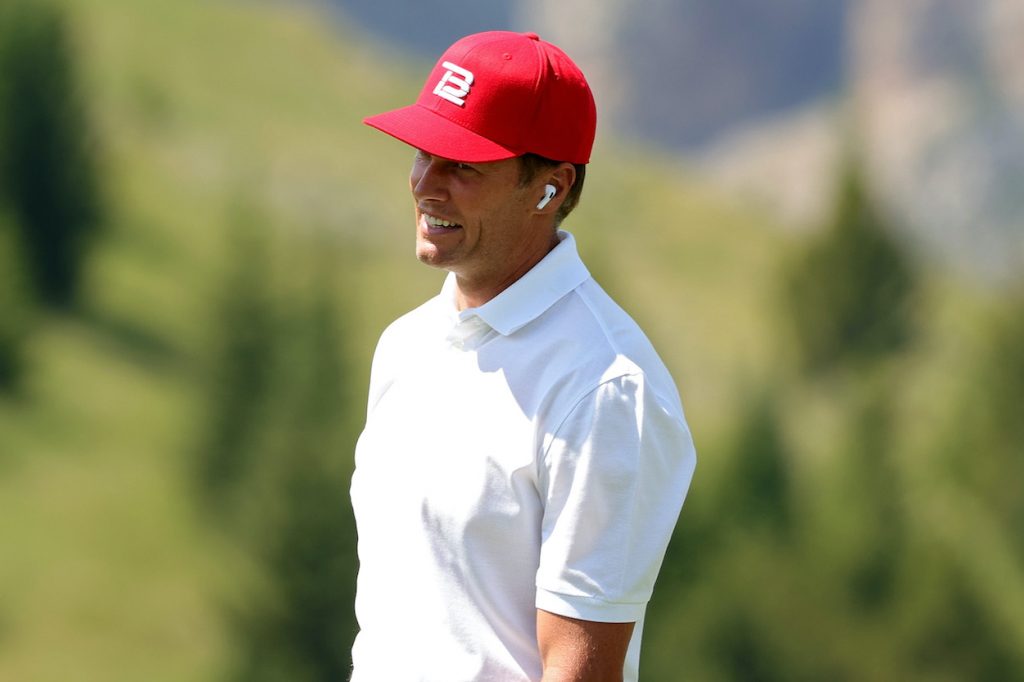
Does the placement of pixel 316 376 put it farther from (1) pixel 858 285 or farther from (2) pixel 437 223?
(2) pixel 437 223

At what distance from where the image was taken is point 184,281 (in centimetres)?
5116

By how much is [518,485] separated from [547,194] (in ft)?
1.65

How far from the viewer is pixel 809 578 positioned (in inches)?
1204

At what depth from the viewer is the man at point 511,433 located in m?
2.33

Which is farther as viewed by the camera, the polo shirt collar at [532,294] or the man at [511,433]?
the polo shirt collar at [532,294]

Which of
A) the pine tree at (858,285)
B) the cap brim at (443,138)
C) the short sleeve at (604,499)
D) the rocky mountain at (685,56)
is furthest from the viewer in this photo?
the rocky mountain at (685,56)

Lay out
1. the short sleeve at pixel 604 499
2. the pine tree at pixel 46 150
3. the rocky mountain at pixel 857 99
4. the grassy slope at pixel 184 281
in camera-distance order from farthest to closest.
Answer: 1. the rocky mountain at pixel 857 99
2. the pine tree at pixel 46 150
3. the grassy slope at pixel 184 281
4. the short sleeve at pixel 604 499

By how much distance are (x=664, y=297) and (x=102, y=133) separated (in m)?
26.7

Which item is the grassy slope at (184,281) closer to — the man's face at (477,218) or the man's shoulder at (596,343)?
the man's face at (477,218)

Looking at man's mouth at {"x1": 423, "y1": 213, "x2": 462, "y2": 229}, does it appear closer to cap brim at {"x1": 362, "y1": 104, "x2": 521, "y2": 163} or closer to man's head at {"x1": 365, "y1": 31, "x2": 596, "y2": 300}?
man's head at {"x1": 365, "y1": 31, "x2": 596, "y2": 300}

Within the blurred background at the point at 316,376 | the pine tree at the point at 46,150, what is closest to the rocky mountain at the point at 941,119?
the blurred background at the point at 316,376

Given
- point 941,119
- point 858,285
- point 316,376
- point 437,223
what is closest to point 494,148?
point 437,223

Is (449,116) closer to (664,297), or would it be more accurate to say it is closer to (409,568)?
(409,568)

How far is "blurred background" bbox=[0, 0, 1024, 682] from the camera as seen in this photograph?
94.0 ft
